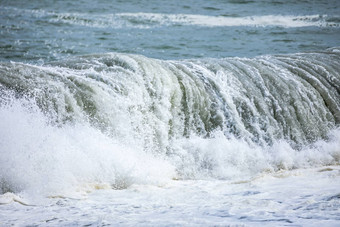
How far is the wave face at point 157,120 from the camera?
177 inches

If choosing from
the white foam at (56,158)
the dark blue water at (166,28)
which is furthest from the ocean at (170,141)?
the dark blue water at (166,28)

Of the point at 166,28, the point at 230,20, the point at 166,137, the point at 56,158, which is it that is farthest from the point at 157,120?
the point at 230,20

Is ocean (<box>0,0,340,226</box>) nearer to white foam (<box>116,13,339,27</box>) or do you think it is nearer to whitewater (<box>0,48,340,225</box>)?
whitewater (<box>0,48,340,225</box>)

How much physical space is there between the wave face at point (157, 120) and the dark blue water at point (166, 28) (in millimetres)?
3868

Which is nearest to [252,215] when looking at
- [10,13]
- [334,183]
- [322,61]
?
[334,183]

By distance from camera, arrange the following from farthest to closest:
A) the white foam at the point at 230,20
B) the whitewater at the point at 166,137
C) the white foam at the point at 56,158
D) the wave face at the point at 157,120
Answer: the white foam at the point at 230,20, the wave face at the point at 157,120, the white foam at the point at 56,158, the whitewater at the point at 166,137

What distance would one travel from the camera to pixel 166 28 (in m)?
14.1

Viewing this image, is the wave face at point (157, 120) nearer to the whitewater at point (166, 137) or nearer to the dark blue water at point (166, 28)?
the whitewater at point (166, 137)

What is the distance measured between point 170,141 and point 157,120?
0.28 m

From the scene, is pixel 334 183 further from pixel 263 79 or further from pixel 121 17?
pixel 121 17

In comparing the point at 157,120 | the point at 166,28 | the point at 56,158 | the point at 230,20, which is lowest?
the point at 56,158

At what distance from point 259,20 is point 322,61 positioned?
757cm

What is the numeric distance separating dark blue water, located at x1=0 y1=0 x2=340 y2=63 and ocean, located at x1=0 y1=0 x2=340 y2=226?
368cm

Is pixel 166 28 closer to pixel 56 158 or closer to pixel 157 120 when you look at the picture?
pixel 157 120
